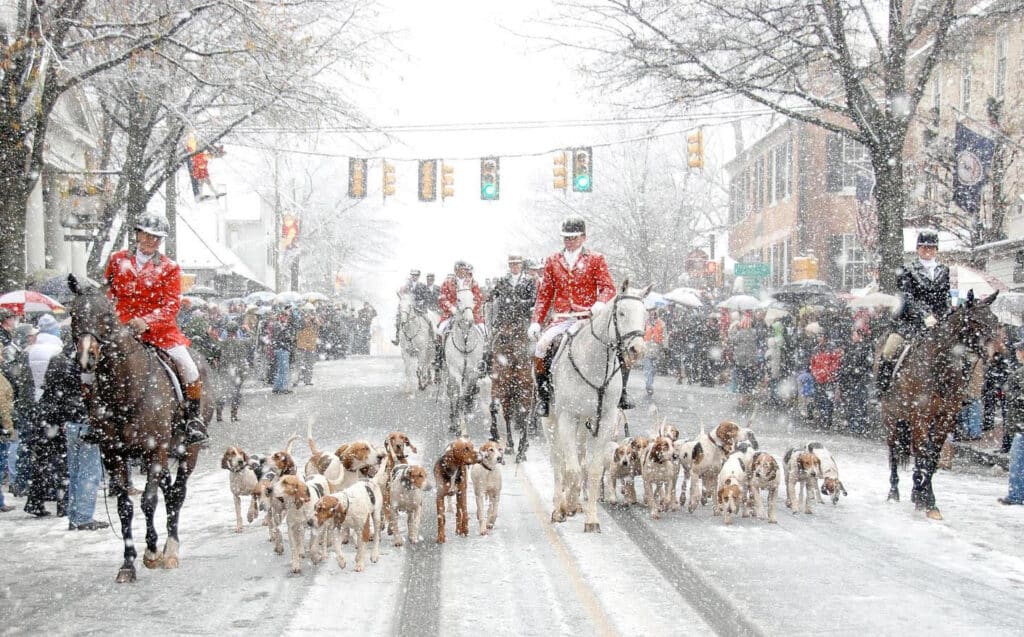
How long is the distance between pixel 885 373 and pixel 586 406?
3968 millimetres

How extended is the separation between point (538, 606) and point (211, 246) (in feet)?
140

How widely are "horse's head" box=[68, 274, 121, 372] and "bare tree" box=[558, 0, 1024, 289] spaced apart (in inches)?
564

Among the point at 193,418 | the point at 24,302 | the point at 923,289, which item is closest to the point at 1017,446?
the point at 923,289

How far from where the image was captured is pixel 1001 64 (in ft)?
92.8

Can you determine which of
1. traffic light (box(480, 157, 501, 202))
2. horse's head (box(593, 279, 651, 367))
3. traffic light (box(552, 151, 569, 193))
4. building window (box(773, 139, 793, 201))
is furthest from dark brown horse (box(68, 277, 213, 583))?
building window (box(773, 139, 793, 201))

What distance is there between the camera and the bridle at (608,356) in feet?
31.9

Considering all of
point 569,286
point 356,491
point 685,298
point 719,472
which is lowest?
point 719,472

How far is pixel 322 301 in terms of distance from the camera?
45312 mm

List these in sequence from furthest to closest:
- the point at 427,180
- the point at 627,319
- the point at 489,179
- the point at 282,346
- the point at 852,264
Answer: the point at 852,264 < the point at 427,180 < the point at 489,179 < the point at 282,346 < the point at 627,319

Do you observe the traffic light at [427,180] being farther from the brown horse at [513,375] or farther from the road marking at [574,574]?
the road marking at [574,574]

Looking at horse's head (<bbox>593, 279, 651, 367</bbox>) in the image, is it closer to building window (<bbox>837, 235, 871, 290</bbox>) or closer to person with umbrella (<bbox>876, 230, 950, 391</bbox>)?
person with umbrella (<bbox>876, 230, 950, 391</bbox>)

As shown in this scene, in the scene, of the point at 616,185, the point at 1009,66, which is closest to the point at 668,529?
the point at 1009,66

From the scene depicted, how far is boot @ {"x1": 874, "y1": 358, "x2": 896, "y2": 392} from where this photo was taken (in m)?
12.2

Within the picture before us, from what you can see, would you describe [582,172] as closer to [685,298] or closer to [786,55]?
[685,298]
